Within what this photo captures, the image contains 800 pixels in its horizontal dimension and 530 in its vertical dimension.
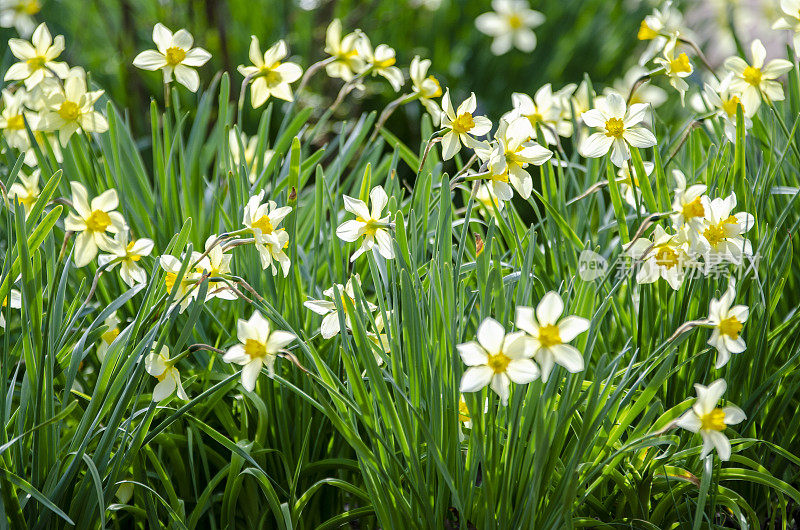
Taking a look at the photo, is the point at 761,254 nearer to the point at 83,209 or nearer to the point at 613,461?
the point at 613,461

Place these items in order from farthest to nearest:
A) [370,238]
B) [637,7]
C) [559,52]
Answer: [637,7], [559,52], [370,238]

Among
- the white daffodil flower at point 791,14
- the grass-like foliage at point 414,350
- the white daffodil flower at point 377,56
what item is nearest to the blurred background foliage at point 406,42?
the white daffodil flower at point 377,56

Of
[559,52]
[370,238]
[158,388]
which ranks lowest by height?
[559,52]

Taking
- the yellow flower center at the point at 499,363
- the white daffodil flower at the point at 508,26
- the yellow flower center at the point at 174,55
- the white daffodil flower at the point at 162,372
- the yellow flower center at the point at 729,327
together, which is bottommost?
the white daffodil flower at the point at 508,26

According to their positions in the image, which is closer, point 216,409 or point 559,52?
point 216,409

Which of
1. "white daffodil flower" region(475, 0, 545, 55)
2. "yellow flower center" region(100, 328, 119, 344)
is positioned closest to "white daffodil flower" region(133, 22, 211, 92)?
"yellow flower center" region(100, 328, 119, 344)

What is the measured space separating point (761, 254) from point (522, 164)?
41 centimetres

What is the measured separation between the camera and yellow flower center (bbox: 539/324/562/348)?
0.85 meters

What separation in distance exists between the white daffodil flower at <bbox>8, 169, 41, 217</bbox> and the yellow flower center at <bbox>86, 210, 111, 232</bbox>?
271 millimetres

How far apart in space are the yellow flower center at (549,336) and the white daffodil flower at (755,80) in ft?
2.53

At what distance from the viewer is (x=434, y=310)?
1029 mm

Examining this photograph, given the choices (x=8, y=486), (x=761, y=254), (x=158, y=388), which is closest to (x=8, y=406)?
(x=8, y=486)

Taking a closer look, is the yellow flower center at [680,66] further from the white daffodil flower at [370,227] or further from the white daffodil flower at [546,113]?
the white daffodil flower at [370,227]

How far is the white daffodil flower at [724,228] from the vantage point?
1.06 m
